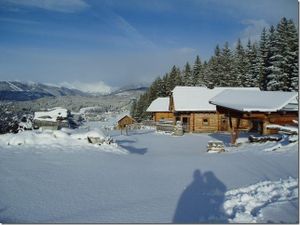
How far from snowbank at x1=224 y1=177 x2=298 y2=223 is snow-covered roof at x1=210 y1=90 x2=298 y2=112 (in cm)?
806

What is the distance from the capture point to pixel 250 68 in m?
44.8

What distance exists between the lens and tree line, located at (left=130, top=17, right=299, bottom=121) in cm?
3059

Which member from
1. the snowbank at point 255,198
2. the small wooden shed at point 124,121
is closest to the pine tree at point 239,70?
the small wooden shed at point 124,121

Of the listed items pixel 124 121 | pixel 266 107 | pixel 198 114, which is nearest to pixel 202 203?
pixel 266 107

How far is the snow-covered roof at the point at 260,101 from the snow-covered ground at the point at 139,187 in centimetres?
334

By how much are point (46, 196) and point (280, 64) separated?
30901mm

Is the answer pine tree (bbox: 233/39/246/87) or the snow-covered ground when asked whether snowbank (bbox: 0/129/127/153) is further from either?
pine tree (bbox: 233/39/246/87)

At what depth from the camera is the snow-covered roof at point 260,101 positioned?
15930 millimetres

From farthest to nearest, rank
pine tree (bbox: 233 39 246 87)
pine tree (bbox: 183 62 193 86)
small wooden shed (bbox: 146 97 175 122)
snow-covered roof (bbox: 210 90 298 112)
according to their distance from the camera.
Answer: pine tree (bbox: 183 62 193 86) < small wooden shed (bbox: 146 97 175 122) < pine tree (bbox: 233 39 246 87) < snow-covered roof (bbox: 210 90 298 112)

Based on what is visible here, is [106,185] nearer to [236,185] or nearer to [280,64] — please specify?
[236,185]

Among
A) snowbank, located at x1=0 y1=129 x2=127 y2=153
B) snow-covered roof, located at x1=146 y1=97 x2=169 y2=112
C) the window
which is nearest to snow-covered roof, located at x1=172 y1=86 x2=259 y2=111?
the window

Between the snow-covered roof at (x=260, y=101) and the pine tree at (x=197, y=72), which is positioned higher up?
the pine tree at (x=197, y=72)

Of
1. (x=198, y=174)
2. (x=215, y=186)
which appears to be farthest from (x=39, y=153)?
(x=215, y=186)

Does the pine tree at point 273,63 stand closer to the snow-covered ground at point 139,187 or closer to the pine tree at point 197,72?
the pine tree at point 197,72
